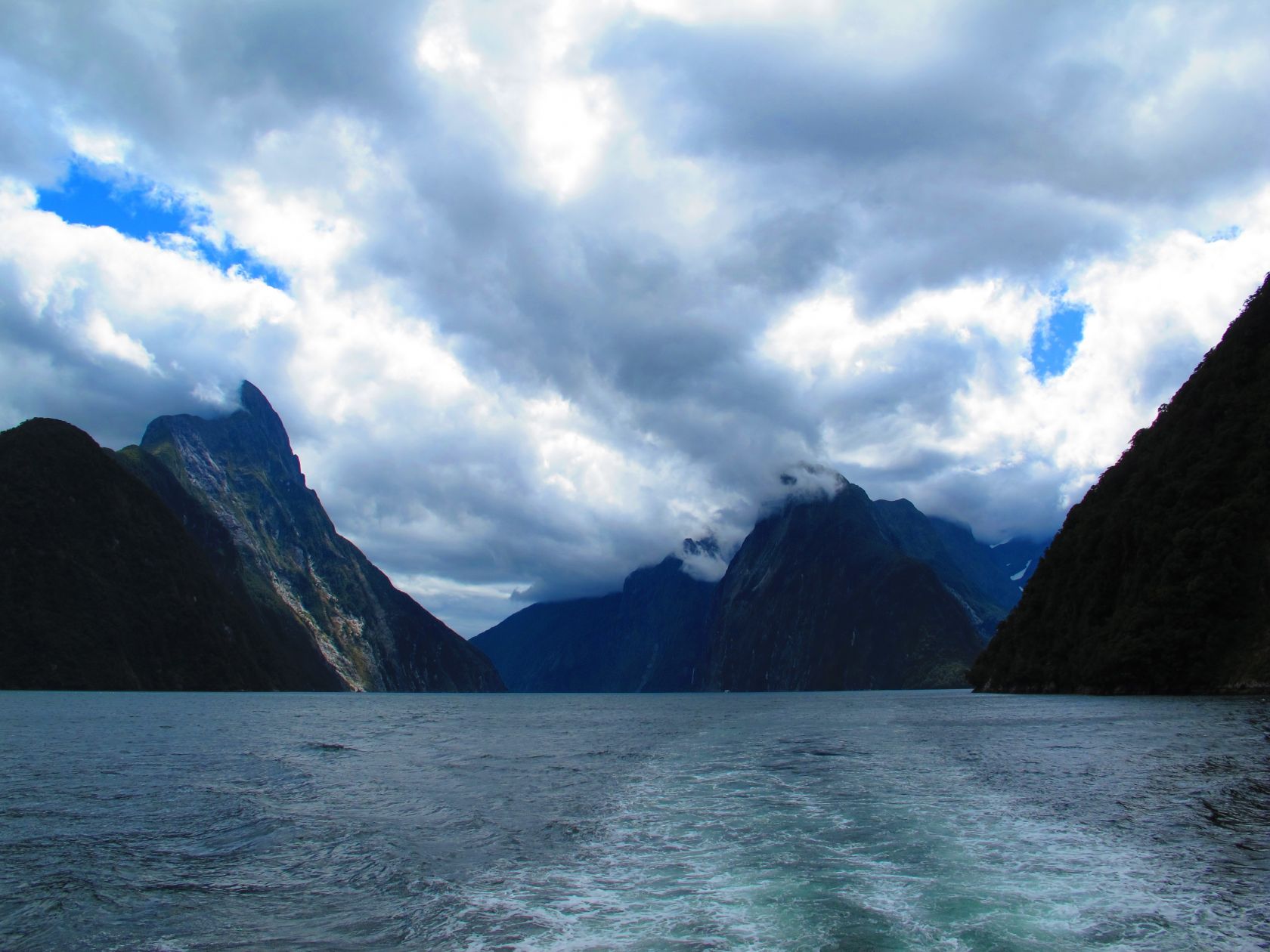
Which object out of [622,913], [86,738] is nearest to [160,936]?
[622,913]

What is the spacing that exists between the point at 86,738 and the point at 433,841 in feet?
152

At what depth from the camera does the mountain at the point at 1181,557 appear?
90438 millimetres

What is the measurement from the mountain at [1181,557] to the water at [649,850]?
53917mm

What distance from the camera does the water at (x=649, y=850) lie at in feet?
45.8

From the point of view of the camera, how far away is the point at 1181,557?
3834 inches

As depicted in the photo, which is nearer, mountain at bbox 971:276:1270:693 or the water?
the water

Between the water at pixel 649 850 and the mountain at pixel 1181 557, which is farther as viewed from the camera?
the mountain at pixel 1181 557

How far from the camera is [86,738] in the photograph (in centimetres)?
5547

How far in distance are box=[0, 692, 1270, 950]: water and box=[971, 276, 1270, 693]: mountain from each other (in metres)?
53.9

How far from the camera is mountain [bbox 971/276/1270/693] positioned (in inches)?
3561

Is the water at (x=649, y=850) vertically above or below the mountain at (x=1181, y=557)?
below

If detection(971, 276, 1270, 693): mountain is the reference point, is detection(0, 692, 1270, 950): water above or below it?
below

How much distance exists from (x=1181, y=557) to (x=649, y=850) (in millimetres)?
98946

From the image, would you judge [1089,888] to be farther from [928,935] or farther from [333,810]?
[333,810]
